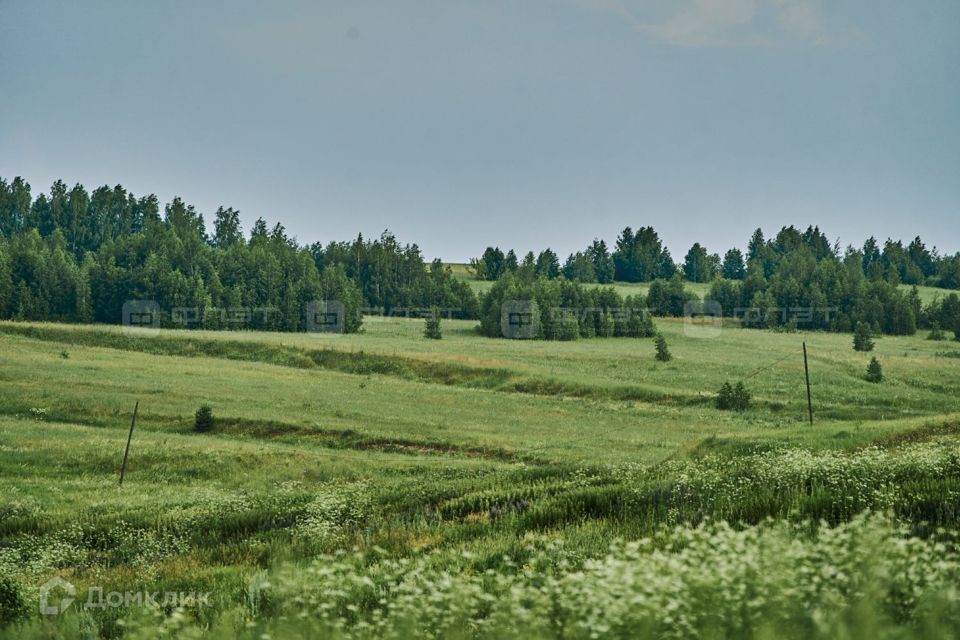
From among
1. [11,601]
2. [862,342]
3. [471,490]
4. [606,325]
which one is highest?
[606,325]

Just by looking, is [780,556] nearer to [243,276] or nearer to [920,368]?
[920,368]

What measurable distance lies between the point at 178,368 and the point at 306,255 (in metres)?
90.1

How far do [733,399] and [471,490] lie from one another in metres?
43.2

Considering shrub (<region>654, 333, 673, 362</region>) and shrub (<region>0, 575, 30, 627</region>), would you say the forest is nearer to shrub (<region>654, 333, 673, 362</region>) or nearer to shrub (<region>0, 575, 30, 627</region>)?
shrub (<region>654, 333, 673, 362</region>)

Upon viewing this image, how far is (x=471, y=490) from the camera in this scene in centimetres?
2089

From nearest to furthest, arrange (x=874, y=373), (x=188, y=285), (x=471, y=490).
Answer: (x=471, y=490)
(x=874, y=373)
(x=188, y=285)

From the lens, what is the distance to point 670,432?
164ft

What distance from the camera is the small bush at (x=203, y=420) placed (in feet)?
161

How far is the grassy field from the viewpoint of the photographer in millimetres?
6316

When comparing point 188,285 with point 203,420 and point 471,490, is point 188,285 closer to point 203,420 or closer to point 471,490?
point 203,420

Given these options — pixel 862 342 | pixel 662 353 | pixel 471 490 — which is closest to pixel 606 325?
pixel 662 353

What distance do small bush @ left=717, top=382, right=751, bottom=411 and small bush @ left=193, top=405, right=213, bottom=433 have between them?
124 ft

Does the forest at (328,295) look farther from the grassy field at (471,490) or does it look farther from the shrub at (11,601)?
the shrub at (11,601)

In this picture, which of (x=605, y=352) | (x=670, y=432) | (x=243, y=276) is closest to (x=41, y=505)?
(x=670, y=432)
